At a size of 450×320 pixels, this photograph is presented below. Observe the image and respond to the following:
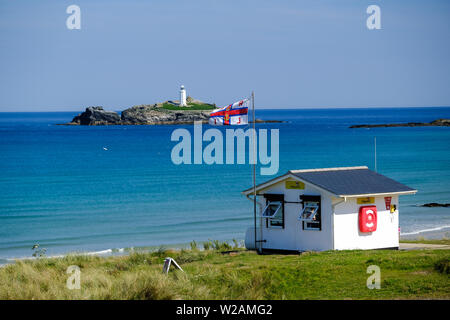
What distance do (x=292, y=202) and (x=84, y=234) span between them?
18234 millimetres

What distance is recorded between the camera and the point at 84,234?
38.2 meters

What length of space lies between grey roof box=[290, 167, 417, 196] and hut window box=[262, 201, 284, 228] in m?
1.32

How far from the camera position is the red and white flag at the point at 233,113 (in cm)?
2327

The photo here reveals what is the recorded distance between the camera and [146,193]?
58344mm

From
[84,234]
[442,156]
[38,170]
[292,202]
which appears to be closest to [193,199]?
[84,234]

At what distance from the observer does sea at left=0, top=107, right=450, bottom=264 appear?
36312 mm

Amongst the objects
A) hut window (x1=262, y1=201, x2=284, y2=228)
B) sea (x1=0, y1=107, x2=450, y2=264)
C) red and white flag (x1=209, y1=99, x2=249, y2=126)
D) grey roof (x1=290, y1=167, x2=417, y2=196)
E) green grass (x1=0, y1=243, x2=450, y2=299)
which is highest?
red and white flag (x1=209, y1=99, x2=249, y2=126)

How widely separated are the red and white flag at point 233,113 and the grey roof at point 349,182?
2.48 meters

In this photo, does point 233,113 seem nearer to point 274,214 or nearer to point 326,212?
point 274,214

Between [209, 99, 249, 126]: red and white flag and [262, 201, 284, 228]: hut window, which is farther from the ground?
[209, 99, 249, 126]: red and white flag

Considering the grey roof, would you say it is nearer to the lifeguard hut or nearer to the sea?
the lifeguard hut

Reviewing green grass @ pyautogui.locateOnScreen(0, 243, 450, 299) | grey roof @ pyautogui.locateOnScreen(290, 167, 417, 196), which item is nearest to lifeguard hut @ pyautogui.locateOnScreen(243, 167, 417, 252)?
grey roof @ pyautogui.locateOnScreen(290, 167, 417, 196)

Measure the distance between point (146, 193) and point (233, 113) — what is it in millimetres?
35904
